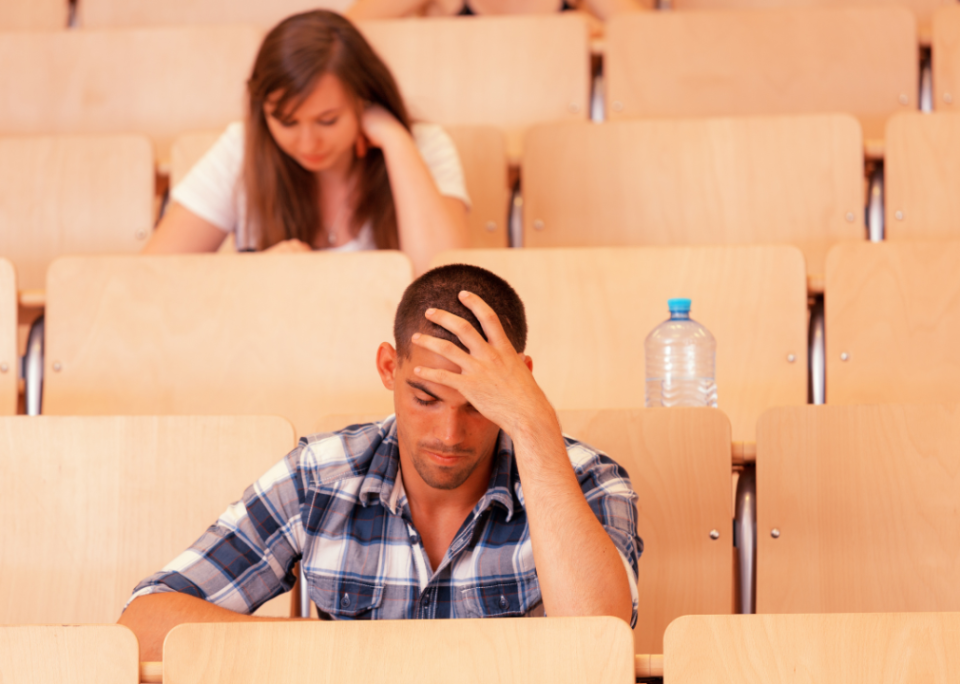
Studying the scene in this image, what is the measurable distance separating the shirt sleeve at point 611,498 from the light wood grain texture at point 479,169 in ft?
3.41

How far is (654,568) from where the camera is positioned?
1.27 m

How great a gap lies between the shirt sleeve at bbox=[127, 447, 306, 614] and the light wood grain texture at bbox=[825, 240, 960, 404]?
79cm

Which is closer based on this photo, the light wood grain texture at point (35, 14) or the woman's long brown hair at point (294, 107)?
the woman's long brown hair at point (294, 107)

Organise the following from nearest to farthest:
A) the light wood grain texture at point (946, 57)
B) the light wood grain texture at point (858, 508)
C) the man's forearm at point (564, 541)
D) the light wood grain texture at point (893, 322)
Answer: the man's forearm at point (564, 541) → the light wood grain texture at point (858, 508) → the light wood grain texture at point (893, 322) → the light wood grain texture at point (946, 57)

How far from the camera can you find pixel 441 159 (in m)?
1.96

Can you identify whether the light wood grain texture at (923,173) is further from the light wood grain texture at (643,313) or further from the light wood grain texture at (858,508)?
the light wood grain texture at (858,508)

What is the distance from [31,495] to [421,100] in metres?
1.40

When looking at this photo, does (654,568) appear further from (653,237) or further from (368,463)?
(653,237)

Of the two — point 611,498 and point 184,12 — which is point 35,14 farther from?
point 611,498

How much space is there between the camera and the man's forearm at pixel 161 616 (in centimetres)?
102

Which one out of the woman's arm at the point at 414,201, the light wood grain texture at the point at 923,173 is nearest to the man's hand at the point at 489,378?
the woman's arm at the point at 414,201

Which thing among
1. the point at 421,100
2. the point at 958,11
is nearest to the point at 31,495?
the point at 421,100

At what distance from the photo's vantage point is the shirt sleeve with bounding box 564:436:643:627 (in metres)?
1.06

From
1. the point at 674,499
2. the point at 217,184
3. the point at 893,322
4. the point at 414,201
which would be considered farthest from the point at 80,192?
the point at 893,322
